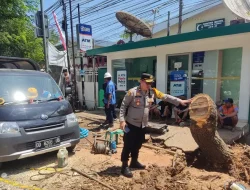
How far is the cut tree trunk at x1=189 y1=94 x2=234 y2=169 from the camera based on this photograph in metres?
3.62

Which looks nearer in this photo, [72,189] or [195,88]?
[72,189]

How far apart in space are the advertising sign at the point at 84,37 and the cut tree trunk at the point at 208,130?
724 cm

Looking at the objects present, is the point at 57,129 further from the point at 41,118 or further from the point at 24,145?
the point at 24,145

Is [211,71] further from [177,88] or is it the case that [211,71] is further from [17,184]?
[17,184]

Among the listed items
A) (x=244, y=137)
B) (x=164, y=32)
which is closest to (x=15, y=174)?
(x=244, y=137)

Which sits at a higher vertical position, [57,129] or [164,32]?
[164,32]

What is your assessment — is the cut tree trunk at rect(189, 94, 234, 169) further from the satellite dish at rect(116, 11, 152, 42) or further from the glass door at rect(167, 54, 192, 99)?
the satellite dish at rect(116, 11, 152, 42)

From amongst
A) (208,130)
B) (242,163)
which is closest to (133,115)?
(208,130)

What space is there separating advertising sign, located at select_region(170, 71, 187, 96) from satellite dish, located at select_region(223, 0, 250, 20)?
2.35 meters

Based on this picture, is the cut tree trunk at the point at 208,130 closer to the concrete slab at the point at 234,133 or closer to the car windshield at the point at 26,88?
the concrete slab at the point at 234,133

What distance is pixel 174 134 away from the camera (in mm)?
5480

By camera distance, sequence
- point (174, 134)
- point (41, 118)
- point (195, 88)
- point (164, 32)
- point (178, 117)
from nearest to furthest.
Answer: point (41, 118), point (174, 134), point (178, 117), point (195, 88), point (164, 32)

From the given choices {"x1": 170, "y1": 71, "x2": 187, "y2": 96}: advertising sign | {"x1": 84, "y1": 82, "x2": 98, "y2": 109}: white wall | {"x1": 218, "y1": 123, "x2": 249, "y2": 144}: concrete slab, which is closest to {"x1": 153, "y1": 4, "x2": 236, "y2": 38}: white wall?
{"x1": 84, "y1": 82, "x2": 98, "y2": 109}: white wall

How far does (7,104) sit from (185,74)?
17.9 ft
